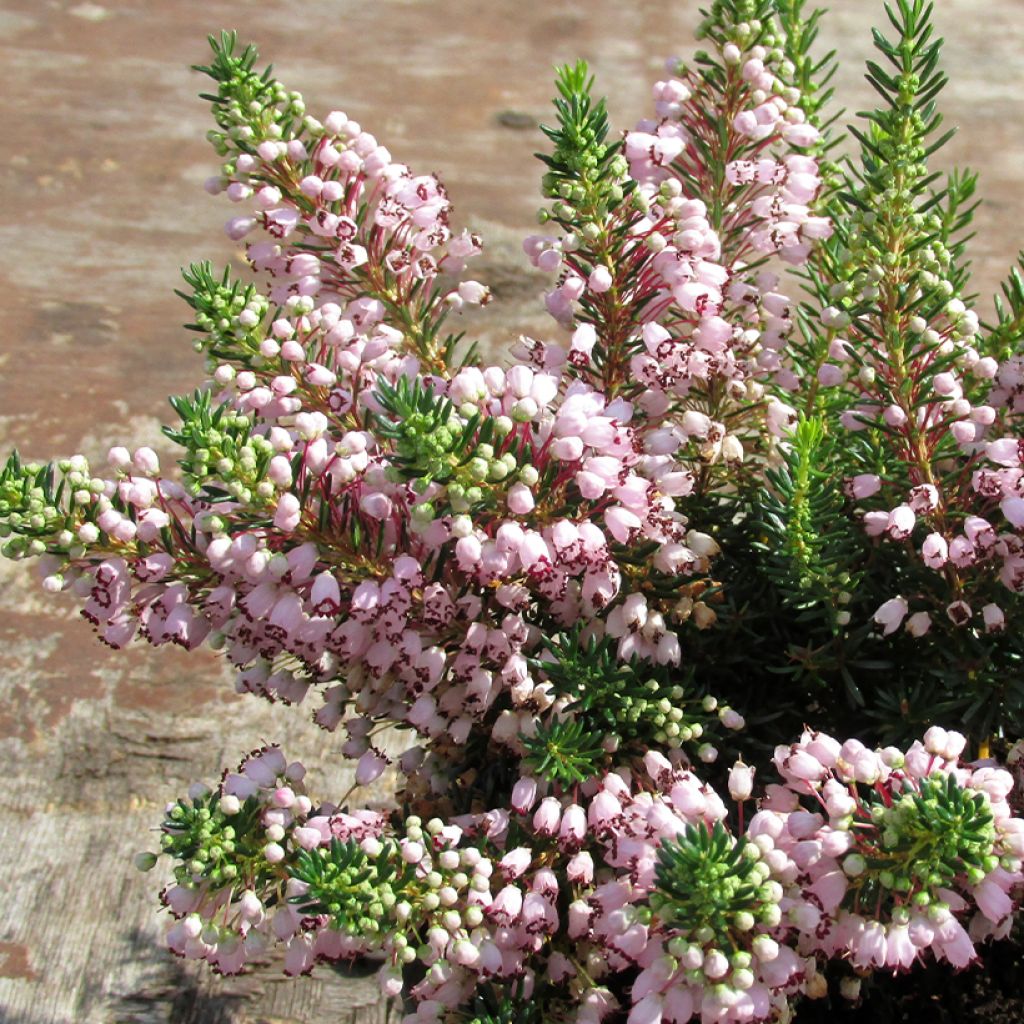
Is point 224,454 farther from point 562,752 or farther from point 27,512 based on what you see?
point 562,752

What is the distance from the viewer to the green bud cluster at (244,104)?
3.96ft

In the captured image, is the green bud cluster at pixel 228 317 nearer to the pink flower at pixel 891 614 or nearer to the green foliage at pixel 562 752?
the green foliage at pixel 562 752

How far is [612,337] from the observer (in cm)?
116

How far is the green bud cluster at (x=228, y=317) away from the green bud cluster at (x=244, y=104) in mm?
139

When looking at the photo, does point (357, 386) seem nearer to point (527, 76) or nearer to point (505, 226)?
point (505, 226)

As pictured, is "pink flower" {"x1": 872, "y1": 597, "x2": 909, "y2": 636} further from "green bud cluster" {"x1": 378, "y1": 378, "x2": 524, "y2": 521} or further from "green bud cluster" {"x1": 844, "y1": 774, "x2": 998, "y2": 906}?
"green bud cluster" {"x1": 378, "y1": 378, "x2": 524, "y2": 521}

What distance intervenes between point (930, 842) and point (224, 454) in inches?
23.0

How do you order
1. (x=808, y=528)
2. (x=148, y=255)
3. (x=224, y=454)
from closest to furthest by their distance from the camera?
(x=224, y=454) → (x=808, y=528) → (x=148, y=255)

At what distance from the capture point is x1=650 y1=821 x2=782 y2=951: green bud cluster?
885 millimetres

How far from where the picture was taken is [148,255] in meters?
3.02

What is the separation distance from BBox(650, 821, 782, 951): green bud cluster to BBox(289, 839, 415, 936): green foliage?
8.3 inches

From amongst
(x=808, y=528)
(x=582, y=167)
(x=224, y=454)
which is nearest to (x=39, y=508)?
(x=224, y=454)

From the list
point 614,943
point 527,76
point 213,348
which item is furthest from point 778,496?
point 527,76

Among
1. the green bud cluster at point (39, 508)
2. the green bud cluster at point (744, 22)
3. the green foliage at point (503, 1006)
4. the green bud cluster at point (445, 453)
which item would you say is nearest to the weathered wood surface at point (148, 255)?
the green foliage at point (503, 1006)
